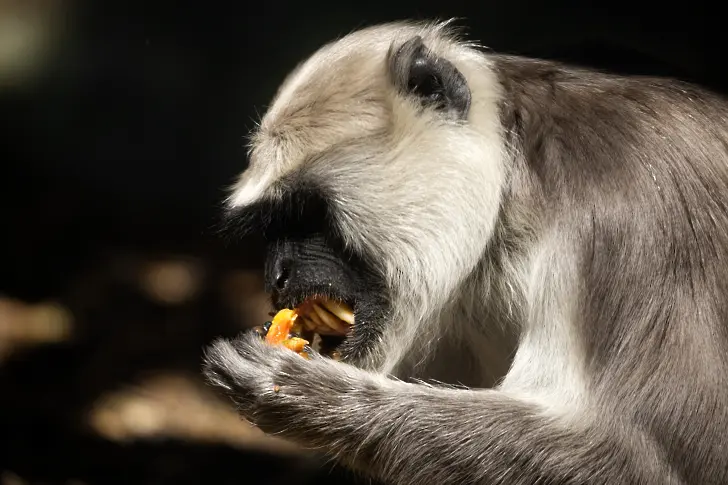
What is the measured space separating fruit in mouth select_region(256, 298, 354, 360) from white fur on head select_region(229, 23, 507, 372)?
0.12 m

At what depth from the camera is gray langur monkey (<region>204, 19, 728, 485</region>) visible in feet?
6.81

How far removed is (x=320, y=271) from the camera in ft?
7.75

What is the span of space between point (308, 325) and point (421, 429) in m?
0.43

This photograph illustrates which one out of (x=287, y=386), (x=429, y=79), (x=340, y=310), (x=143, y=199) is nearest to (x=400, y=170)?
(x=429, y=79)

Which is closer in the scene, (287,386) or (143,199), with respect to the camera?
(287,386)

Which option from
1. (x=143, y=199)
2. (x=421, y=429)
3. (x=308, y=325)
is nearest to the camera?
(x=421, y=429)

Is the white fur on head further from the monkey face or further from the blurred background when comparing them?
the blurred background

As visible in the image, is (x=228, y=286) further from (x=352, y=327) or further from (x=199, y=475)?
(x=352, y=327)

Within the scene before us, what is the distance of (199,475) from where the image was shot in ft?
13.0


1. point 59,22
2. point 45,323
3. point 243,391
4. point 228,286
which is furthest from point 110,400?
point 243,391

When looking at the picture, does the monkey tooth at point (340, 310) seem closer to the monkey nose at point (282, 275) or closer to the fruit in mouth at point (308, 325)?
the fruit in mouth at point (308, 325)

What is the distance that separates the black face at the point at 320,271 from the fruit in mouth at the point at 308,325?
0.07 ft

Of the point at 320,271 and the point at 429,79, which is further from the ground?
the point at 429,79

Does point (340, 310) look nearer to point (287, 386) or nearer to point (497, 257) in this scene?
point (287, 386)
